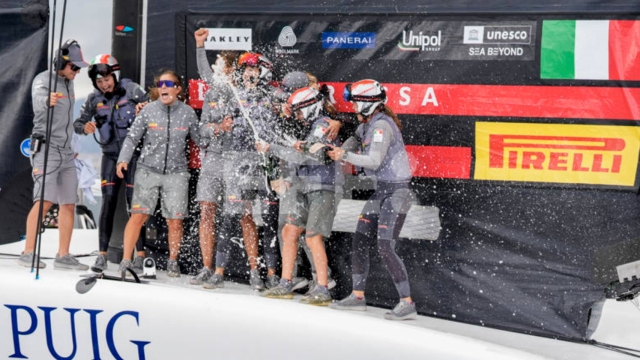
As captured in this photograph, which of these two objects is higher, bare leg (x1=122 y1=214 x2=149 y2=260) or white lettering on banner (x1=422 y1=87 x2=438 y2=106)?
white lettering on banner (x1=422 y1=87 x2=438 y2=106)

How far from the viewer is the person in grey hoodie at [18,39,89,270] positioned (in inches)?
187

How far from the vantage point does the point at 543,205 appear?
430 centimetres

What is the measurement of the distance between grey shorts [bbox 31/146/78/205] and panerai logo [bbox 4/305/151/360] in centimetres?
234

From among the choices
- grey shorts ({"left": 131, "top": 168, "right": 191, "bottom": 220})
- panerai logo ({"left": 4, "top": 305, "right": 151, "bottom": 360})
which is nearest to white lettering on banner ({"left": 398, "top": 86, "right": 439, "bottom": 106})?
grey shorts ({"left": 131, "top": 168, "right": 191, "bottom": 220})

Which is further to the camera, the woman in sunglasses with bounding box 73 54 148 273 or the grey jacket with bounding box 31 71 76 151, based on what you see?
the woman in sunglasses with bounding box 73 54 148 273

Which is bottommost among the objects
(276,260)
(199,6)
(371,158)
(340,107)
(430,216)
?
(276,260)

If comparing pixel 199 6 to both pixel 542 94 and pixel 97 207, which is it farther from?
pixel 97 207

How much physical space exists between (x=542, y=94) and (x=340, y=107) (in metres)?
1.26

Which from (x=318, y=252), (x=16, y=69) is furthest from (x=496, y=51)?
(x=16, y=69)

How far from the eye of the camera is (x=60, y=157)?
4.80 m

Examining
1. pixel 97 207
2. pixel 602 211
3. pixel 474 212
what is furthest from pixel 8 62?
pixel 602 211

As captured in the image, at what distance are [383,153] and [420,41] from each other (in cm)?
86

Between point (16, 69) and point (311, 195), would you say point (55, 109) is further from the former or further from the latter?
point (311, 195)

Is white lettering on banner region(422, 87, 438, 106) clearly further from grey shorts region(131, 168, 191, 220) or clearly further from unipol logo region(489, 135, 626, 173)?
grey shorts region(131, 168, 191, 220)
